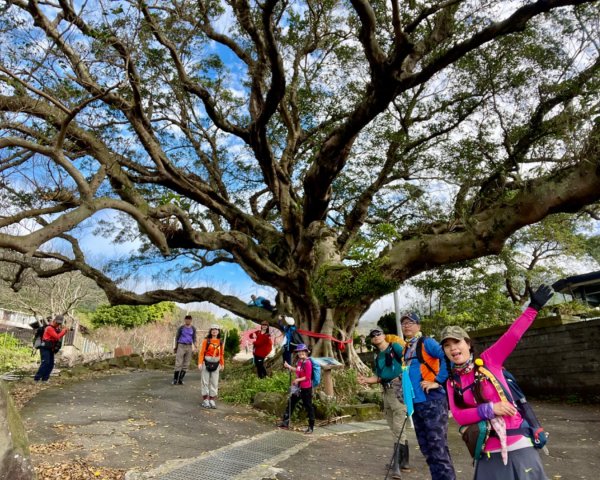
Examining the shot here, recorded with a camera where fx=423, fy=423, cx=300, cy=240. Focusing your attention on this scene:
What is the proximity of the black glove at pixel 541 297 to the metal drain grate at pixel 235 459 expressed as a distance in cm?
361

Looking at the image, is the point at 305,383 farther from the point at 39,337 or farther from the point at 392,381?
the point at 39,337

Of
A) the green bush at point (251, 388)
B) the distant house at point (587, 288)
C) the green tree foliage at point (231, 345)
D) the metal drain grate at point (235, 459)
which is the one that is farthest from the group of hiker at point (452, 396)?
the green tree foliage at point (231, 345)

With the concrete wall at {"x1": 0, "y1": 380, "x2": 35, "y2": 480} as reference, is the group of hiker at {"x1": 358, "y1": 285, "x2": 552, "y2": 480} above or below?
above

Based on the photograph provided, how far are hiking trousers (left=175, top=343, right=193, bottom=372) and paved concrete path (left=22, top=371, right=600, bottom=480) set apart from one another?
64.4 inches

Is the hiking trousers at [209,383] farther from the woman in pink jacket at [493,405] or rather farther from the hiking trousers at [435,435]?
the woman in pink jacket at [493,405]

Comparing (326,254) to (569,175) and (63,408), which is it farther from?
(63,408)

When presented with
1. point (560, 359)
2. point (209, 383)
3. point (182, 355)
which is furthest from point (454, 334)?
point (182, 355)

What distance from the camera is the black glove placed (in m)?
2.82

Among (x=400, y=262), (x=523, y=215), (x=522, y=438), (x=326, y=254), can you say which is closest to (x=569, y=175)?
(x=523, y=215)

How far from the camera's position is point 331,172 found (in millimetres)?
10633

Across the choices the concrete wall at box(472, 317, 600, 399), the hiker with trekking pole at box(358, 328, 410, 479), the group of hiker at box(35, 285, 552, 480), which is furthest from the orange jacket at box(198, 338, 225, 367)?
the concrete wall at box(472, 317, 600, 399)

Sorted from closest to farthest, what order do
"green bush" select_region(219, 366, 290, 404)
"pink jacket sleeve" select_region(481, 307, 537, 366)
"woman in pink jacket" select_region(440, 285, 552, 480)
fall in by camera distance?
"woman in pink jacket" select_region(440, 285, 552, 480) < "pink jacket sleeve" select_region(481, 307, 537, 366) < "green bush" select_region(219, 366, 290, 404)

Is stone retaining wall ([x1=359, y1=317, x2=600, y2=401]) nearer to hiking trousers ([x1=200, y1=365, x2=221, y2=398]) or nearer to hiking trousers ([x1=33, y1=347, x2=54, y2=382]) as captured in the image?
hiking trousers ([x1=200, y1=365, x2=221, y2=398])

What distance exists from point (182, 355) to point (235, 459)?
6226 millimetres
